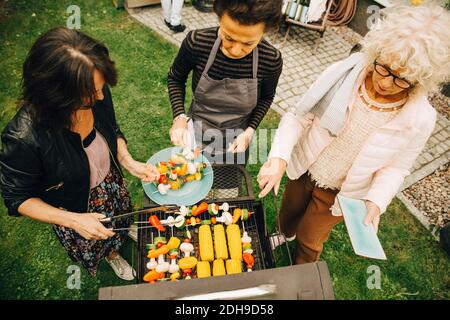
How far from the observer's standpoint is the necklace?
6.38 feet

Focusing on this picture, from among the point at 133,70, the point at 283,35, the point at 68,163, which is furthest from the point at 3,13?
the point at 68,163

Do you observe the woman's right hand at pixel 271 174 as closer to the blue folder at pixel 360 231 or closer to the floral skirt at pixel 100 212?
the blue folder at pixel 360 231

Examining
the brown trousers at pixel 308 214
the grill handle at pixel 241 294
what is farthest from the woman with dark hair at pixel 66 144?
the brown trousers at pixel 308 214

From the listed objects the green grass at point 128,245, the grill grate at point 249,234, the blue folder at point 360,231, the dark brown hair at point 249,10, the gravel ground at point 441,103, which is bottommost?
the green grass at point 128,245

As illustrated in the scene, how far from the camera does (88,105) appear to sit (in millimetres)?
1744

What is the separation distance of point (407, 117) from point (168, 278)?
1.74 meters

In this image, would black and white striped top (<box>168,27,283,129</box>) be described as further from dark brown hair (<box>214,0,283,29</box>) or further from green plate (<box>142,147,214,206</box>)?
green plate (<box>142,147,214,206</box>)

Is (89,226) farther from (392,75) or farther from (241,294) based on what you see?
(392,75)

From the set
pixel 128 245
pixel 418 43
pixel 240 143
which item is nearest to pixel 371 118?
pixel 418 43

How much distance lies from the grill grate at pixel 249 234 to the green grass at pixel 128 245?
138 centimetres

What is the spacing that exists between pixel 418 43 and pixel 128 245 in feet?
10.4

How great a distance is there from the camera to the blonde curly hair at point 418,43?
1.61 meters

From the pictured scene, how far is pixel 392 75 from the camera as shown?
1.75m

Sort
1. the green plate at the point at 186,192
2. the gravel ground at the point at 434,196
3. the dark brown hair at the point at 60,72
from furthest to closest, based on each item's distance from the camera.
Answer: the gravel ground at the point at 434,196 < the green plate at the point at 186,192 < the dark brown hair at the point at 60,72
